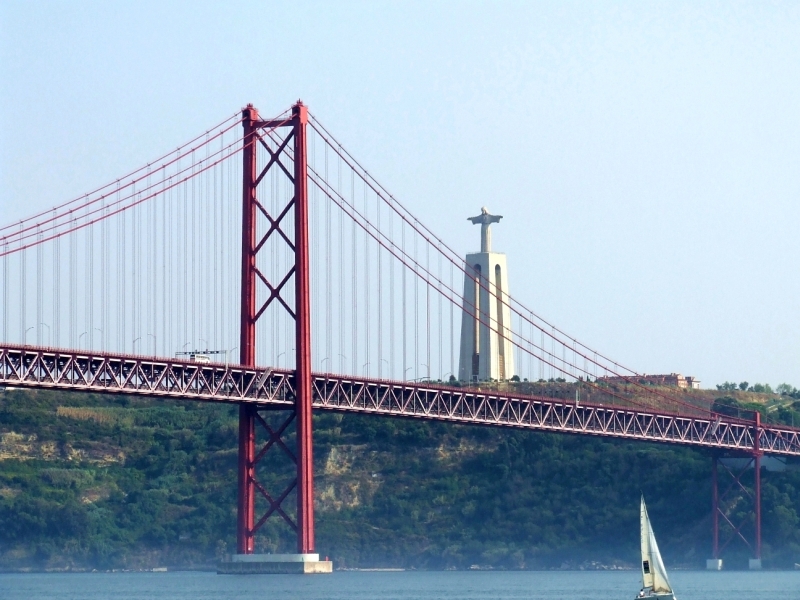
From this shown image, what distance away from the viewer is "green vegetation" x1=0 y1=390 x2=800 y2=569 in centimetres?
10819

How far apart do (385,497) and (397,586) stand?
30453 mm

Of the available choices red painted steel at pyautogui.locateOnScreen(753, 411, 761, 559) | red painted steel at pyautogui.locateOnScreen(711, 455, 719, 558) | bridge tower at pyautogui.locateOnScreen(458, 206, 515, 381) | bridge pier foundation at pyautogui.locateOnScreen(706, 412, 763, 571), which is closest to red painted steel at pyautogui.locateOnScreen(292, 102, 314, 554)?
red painted steel at pyautogui.locateOnScreen(711, 455, 719, 558)

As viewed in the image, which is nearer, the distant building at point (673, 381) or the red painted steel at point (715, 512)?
the red painted steel at point (715, 512)

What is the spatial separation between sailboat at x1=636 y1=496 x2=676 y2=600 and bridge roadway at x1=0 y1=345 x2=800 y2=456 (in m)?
22.2

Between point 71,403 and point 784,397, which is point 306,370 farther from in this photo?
point 784,397

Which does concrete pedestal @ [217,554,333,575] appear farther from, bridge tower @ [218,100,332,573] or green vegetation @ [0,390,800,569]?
green vegetation @ [0,390,800,569]

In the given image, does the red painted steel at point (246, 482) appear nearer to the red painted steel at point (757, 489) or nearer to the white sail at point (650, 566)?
the white sail at point (650, 566)

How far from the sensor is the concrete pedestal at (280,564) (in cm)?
7706

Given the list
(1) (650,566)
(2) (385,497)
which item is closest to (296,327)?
(1) (650,566)

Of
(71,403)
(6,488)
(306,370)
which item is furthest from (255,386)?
(71,403)

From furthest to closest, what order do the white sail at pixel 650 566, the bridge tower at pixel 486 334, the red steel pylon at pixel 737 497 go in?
the bridge tower at pixel 486 334 < the red steel pylon at pixel 737 497 < the white sail at pixel 650 566

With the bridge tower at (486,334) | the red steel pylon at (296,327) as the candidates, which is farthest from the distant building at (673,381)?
the red steel pylon at (296,327)

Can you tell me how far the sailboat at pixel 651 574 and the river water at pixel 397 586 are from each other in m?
12.3

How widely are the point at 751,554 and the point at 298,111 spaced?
3715cm
